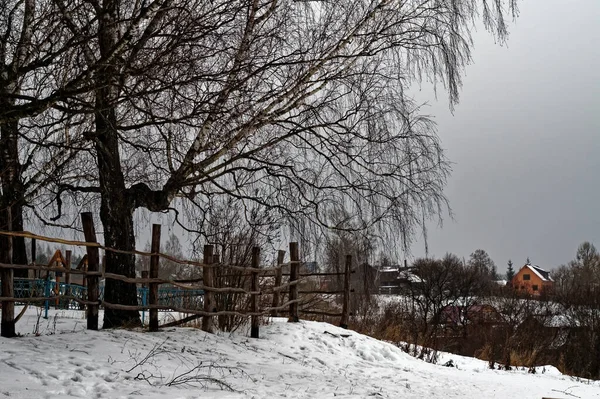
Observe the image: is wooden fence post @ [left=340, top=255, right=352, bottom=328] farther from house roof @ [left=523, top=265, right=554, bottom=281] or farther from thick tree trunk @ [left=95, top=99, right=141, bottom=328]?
house roof @ [left=523, top=265, right=554, bottom=281]

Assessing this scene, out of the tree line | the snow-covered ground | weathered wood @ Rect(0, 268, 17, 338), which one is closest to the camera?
the snow-covered ground

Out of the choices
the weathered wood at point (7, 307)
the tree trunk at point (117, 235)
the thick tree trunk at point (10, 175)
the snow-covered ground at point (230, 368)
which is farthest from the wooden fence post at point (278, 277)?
the weathered wood at point (7, 307)

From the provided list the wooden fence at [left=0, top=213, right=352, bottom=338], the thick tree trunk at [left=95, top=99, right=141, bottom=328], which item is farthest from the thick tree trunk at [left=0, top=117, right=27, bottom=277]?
the thick tree trunk at [left=95, top=99, right=141, bottom=328]

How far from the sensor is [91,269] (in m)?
7.88

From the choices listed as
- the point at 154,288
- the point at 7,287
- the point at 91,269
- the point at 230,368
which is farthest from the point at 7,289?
the point at 230,368

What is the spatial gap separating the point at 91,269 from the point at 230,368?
2218 millimetres

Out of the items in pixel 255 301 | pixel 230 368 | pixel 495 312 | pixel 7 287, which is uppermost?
pixel 7 287

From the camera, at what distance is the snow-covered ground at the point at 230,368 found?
18.8ft

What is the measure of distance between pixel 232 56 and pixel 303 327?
22.5 feet

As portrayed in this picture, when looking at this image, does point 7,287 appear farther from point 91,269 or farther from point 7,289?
point 91,269

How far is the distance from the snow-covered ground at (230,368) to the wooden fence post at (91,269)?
0.27 m

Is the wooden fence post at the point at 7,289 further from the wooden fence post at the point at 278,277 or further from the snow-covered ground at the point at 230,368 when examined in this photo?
the wooden fence post at the point at 278,277

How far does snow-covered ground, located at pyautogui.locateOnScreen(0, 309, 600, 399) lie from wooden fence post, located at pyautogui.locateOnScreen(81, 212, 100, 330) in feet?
0.90

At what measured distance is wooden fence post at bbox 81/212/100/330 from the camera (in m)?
7.87
